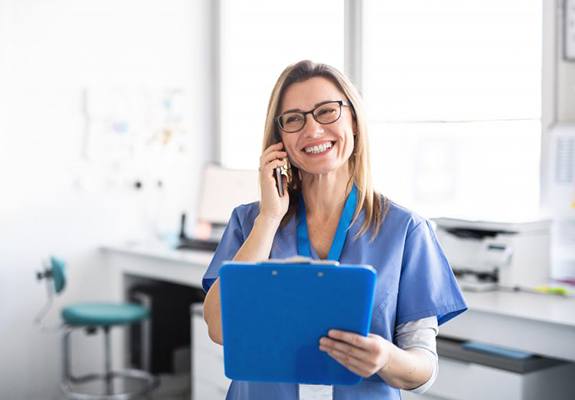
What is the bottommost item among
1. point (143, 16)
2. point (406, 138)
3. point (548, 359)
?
point (548, 359)

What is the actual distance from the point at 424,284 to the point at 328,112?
398 millimetres

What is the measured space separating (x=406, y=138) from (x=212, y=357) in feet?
4.63

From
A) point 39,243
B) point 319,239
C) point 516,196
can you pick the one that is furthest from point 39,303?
point 319,239

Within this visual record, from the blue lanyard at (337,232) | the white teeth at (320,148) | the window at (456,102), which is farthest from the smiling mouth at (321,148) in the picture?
the window at (456,102)

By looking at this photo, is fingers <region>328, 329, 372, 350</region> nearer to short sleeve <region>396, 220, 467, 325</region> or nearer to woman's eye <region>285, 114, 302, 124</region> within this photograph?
short sleeve <region>396, 220, 467, 325</region>

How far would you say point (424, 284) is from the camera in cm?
159

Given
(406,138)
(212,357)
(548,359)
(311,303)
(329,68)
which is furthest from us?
(406,138)

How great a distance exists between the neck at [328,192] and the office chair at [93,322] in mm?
2257

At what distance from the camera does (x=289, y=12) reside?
456 cm

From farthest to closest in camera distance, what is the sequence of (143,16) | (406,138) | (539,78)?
(143,16) < (406,138) < (539,78)

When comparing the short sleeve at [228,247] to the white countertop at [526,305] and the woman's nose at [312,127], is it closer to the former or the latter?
the woman's nose at [312,127]

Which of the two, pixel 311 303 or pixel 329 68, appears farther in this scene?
pixel 329 68

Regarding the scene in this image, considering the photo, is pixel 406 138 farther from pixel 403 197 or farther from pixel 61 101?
pixel 61 101

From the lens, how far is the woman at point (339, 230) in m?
1.57
